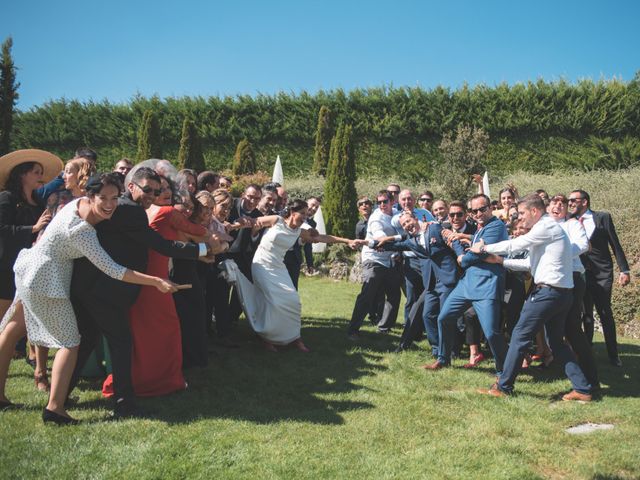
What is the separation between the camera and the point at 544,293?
4910mm

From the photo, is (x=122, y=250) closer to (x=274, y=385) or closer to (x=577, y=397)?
(x=274, y=385)

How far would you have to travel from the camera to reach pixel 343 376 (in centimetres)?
564

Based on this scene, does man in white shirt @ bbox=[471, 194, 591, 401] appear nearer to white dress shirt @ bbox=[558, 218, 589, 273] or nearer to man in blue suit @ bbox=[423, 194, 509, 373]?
man in blue suit @ bbox=[423, 194, 509, 373]

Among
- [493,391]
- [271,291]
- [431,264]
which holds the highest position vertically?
[431,264]

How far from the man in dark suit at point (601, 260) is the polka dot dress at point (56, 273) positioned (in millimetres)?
5804

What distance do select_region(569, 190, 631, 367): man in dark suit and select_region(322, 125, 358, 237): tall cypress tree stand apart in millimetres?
8860

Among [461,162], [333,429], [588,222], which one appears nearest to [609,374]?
[588,222]

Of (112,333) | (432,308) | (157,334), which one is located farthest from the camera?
(432,308)

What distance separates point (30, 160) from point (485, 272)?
4.97 metres

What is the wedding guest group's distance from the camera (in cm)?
396

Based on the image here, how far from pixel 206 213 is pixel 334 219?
10.1m

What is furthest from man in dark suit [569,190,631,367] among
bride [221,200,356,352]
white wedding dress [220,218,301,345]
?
white wedding dress [220,218,301,345]

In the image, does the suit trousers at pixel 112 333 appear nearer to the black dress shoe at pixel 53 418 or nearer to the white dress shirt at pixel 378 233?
the black dress shoe at pixel 53 418

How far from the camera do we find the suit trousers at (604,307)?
660cm
